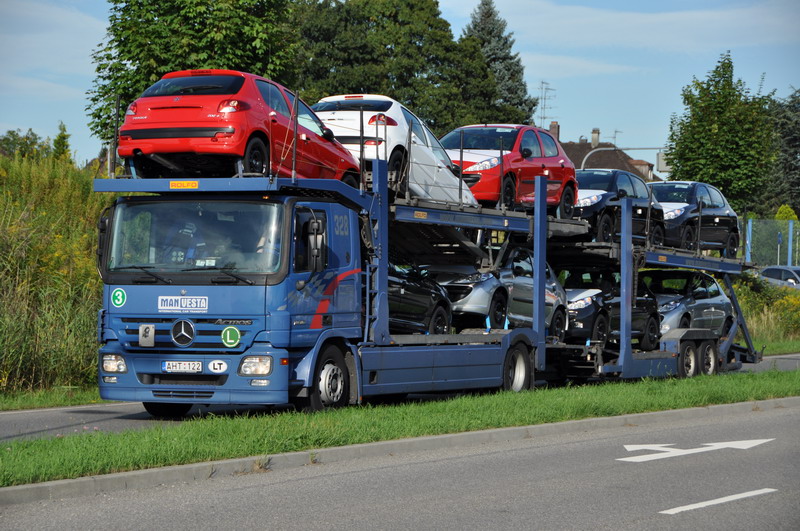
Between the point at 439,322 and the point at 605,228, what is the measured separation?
5385 mm

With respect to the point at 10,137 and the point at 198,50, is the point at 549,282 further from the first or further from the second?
the point at 10,137

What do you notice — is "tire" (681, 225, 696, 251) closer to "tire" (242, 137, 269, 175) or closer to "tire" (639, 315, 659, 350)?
"tire" (639, 315, 659, 350)

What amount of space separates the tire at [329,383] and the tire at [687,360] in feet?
28.4

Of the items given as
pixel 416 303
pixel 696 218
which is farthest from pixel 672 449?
pixel 696 218

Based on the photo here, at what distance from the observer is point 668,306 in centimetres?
2033

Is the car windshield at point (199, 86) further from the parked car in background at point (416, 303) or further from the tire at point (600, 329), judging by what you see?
the tire at point (600, 329)

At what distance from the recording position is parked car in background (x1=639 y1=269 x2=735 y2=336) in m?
20.2

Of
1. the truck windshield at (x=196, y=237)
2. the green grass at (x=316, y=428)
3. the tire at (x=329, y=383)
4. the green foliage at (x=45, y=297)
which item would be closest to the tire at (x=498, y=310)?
the green grass at (x=316, y=428)

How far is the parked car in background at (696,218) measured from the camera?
68.5 ft

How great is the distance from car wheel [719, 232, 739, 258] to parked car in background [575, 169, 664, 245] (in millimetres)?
2555

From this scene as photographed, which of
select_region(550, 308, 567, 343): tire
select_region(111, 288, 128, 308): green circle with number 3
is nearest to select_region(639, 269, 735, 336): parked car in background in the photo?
select_region(550, 308, 567, 343): tire

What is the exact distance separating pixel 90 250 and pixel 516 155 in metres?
7.42

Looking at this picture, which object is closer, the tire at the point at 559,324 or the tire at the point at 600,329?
the tire at the point at 559,324

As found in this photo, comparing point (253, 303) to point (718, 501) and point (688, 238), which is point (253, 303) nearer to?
point (718, 501)
